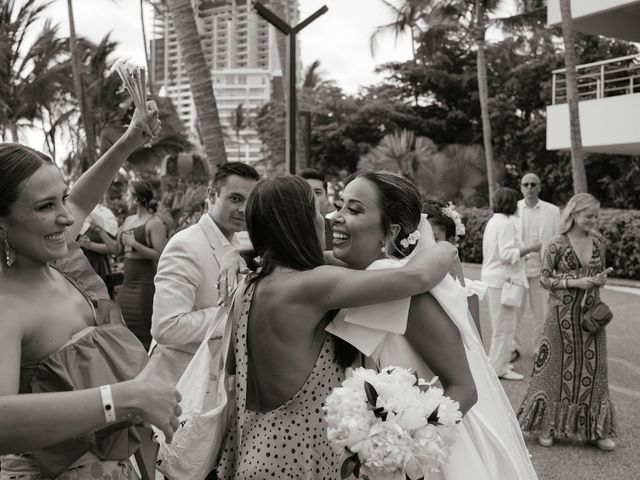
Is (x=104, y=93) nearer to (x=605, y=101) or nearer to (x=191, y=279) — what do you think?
(x=605, y=101)

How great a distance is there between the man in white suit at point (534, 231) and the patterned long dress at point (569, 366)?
2530mm

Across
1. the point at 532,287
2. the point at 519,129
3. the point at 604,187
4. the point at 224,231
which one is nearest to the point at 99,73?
the point at 519,129

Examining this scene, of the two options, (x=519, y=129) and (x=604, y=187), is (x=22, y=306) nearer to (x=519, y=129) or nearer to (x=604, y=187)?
(x=604, y=187)

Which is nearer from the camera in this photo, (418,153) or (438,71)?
(418,153)

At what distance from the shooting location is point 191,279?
366 cm

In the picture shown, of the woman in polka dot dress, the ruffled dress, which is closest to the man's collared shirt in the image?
the woman in polka dot dress

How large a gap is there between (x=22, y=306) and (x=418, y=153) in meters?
30.9

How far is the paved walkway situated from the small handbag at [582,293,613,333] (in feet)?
3.23

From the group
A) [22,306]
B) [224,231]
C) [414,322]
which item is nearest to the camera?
[22,306]

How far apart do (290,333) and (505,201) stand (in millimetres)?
5912

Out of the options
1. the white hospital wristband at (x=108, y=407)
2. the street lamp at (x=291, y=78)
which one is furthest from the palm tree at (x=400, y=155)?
the white hospital wristband at (x=108, y=407)

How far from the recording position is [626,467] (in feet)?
17.3

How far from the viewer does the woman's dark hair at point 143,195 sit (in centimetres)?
713

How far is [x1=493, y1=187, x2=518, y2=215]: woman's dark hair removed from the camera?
7793 mm
